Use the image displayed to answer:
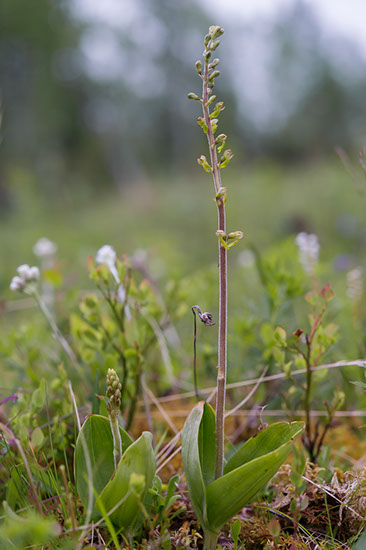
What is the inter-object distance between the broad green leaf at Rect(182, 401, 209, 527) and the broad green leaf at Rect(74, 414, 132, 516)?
15cm

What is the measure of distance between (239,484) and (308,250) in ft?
3.00

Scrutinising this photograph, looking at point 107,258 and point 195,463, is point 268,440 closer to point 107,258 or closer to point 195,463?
point 195,463

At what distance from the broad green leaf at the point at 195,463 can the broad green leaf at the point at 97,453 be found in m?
0.15

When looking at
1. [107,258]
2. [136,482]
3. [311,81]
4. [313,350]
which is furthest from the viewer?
[311,81]

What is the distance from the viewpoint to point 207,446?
86 cm

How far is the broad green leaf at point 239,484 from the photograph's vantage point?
0.72 m

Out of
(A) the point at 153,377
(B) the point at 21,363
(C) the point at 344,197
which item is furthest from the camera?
(C) the point at 344,197

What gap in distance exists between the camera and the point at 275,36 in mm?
18844

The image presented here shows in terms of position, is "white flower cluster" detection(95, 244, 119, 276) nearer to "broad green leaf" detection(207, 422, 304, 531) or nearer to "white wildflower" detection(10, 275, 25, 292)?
"white wildflower" detection(10, 275, 25, 292)

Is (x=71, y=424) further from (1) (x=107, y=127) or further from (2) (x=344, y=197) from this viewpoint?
(1) (x=107, y=127)

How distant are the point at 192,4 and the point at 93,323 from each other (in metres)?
20.9

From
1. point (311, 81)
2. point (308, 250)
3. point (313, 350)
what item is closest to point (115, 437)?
point (313, 350)

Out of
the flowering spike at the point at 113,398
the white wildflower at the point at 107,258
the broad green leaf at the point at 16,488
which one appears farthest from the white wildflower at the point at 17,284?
the flowering spike at the point at 113,398

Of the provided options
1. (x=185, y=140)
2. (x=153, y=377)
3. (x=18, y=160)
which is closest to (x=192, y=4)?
(x=185, y=140)
